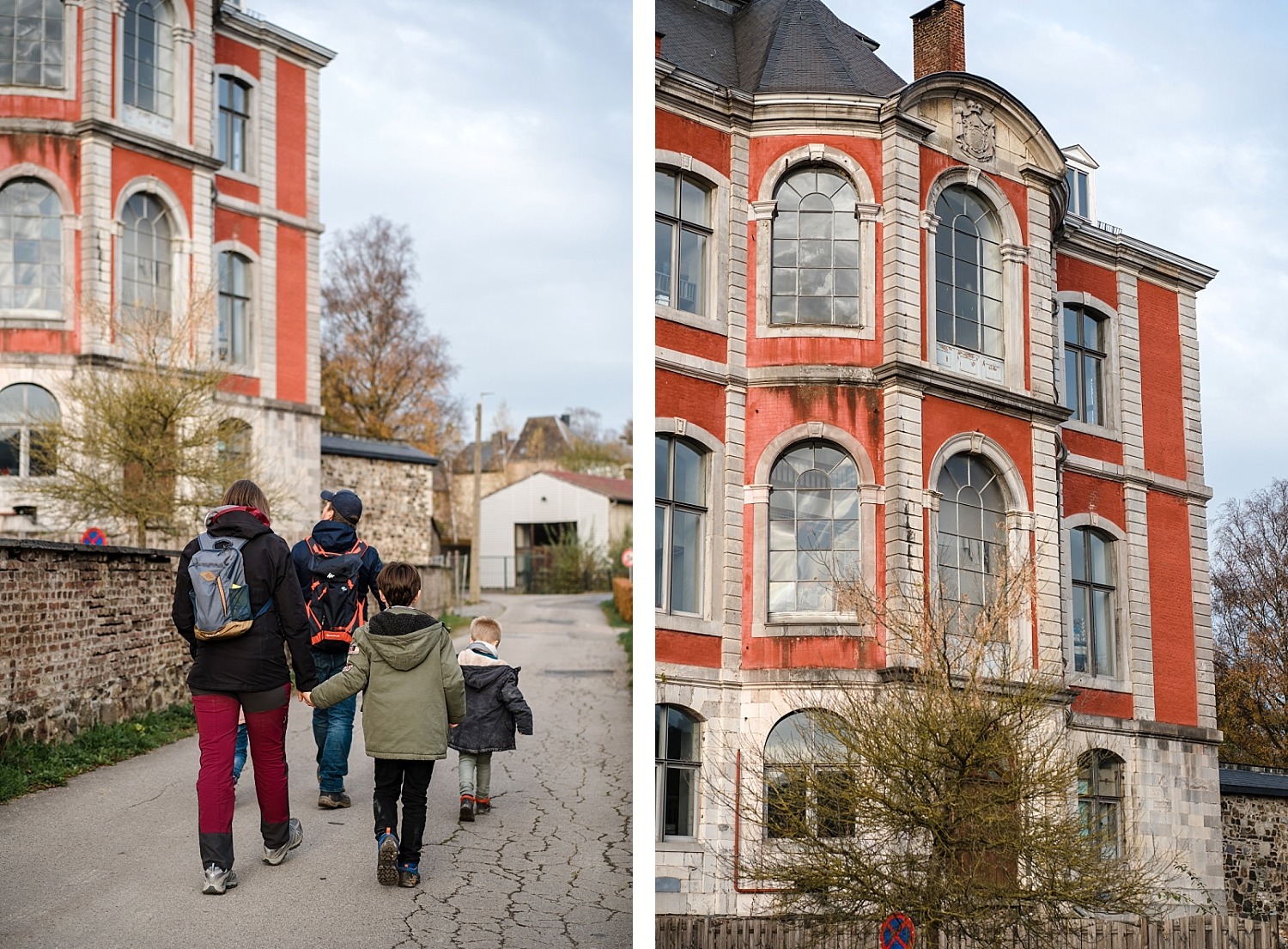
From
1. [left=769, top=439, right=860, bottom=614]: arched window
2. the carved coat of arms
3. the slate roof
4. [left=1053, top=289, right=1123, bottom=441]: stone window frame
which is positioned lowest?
[left=769, top=439, right=860, bottom=614]: arched window

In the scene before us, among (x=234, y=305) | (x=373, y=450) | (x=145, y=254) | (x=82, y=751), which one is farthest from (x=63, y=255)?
(x=82, y=751)

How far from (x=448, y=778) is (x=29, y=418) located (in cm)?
979

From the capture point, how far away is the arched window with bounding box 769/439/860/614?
13.2ft

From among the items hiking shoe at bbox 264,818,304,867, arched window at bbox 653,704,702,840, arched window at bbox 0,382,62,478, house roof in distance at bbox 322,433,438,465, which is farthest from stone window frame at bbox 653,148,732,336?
house roof in distance at bbox 322,433,438,465

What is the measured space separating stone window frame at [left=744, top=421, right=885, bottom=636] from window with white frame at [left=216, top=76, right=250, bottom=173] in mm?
16079

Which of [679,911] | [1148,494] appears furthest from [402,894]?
[1148,494]

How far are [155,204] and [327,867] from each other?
13417 millimetres

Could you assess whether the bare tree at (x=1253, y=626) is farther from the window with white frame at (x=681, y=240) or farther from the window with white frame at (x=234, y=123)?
the window with white frame at (x=234, y=123)

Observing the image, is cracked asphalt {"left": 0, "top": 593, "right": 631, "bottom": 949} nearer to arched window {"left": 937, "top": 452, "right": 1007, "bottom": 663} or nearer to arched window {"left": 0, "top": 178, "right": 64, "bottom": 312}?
arched window {"left": 937, "top": 452, "right": 1007, "bottom": 663}

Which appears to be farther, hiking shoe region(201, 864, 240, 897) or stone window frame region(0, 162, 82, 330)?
stone window frame region(0, 162, 82, 330)

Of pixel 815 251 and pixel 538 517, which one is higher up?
pixel 538 517

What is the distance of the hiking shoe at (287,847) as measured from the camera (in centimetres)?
470

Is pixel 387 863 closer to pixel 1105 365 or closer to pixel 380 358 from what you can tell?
pixel 1105 365

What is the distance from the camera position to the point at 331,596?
5.46 metres
